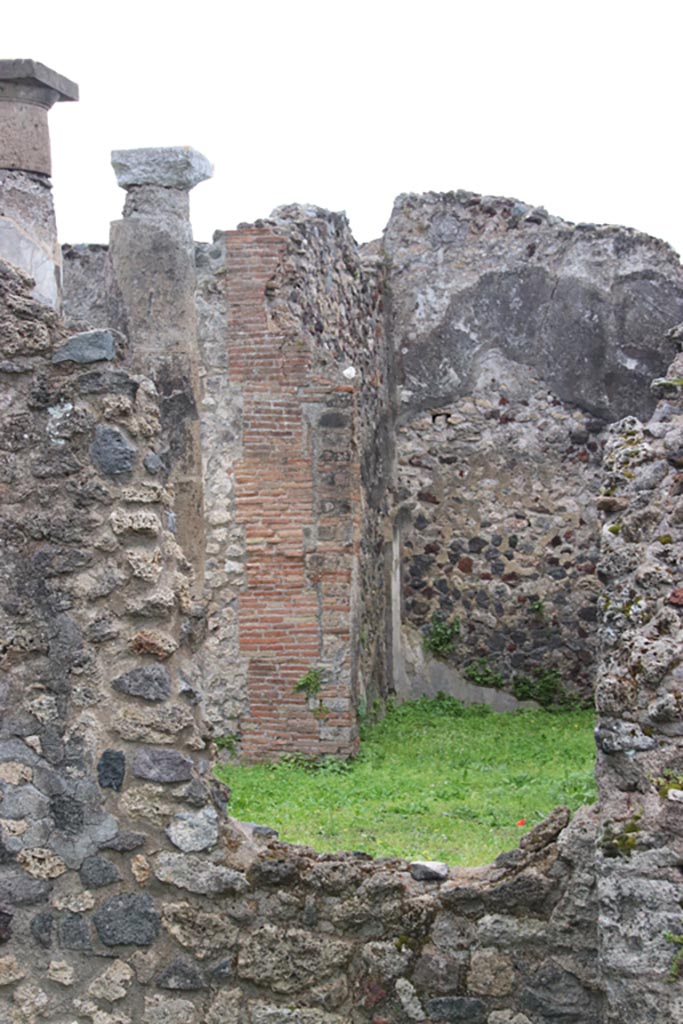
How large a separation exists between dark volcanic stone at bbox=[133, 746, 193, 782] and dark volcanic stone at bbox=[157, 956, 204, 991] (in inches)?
22.8

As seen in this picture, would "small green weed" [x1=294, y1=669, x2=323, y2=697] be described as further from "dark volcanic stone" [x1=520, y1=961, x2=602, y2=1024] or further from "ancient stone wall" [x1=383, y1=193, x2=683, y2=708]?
"dark volcanic stone" [x1=520, y1=961, x2=602, y2=1024]

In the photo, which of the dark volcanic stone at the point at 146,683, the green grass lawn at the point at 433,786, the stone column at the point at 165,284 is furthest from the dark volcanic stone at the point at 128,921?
the stone column at the point at 165,284

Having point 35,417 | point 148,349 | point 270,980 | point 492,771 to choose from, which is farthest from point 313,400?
point 270,980

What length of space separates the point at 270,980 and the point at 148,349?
17.5 ft

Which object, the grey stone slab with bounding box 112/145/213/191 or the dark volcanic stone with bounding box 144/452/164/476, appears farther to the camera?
the grey stone slab with bounding box 112/145/213/191

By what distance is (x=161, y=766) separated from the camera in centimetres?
438

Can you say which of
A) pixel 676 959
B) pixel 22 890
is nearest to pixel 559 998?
pixel 676 959

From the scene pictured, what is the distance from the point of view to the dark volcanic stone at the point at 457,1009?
4133 millimetres

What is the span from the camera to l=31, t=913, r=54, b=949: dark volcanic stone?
4.36 metres

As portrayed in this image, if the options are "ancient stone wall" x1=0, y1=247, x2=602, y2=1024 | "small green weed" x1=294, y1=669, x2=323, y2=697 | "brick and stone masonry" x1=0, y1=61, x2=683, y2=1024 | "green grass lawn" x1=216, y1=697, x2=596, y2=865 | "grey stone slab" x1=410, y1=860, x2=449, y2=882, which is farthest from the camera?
"small green weed" x1=294, y1=669, x2=323, y2=697

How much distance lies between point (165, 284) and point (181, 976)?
5.47m

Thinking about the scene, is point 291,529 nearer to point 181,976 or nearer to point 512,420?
point 512,420

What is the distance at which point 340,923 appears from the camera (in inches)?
168

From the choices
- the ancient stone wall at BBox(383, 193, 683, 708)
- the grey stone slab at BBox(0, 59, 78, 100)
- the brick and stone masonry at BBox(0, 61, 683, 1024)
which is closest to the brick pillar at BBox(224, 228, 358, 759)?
the ancient stone wall at BBox(383, 193, 683, 708)
